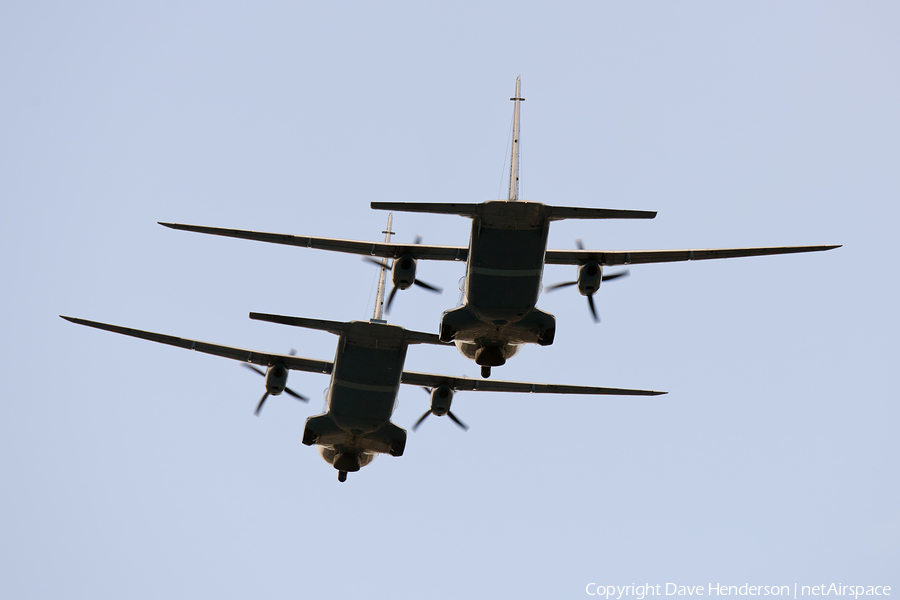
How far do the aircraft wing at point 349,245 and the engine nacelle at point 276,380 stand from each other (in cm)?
709

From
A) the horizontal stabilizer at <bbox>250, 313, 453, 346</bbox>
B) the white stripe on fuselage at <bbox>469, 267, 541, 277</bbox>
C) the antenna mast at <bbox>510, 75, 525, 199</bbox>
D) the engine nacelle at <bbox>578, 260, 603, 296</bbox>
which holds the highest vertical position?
the antenna mast at <bbox>510, 75, 525, 199</bbox>

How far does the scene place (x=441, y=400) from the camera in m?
44.6

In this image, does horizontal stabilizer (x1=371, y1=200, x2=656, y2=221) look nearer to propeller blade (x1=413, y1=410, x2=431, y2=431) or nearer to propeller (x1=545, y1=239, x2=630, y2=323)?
propeller (x1=545, y1=239, x2=630, y2=323)

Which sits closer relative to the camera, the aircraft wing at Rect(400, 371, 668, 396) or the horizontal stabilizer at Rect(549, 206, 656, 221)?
the horizontal stabilizer at Rect(549, 206, 656, 221)

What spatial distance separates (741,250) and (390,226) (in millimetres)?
22431

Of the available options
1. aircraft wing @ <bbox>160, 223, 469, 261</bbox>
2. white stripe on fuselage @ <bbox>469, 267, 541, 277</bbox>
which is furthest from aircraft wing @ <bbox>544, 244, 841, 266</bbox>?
aircraft wing @ <bbox>160, 223, 469, 261</bbox>

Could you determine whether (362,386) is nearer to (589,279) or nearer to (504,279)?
(504,279)

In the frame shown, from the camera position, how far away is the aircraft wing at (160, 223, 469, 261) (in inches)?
1468

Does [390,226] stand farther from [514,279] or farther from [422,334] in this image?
[514,279]

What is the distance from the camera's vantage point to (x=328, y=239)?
38.6m

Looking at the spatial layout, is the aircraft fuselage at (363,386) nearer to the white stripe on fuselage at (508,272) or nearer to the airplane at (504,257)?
the airplane at (504,257)

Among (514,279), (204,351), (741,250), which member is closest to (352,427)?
(204,351)

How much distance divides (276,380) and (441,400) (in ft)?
23.4

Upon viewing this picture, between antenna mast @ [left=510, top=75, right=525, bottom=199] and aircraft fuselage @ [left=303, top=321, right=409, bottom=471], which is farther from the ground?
antenna mast @ [left=510, top=75, right=525, bottom=199]
